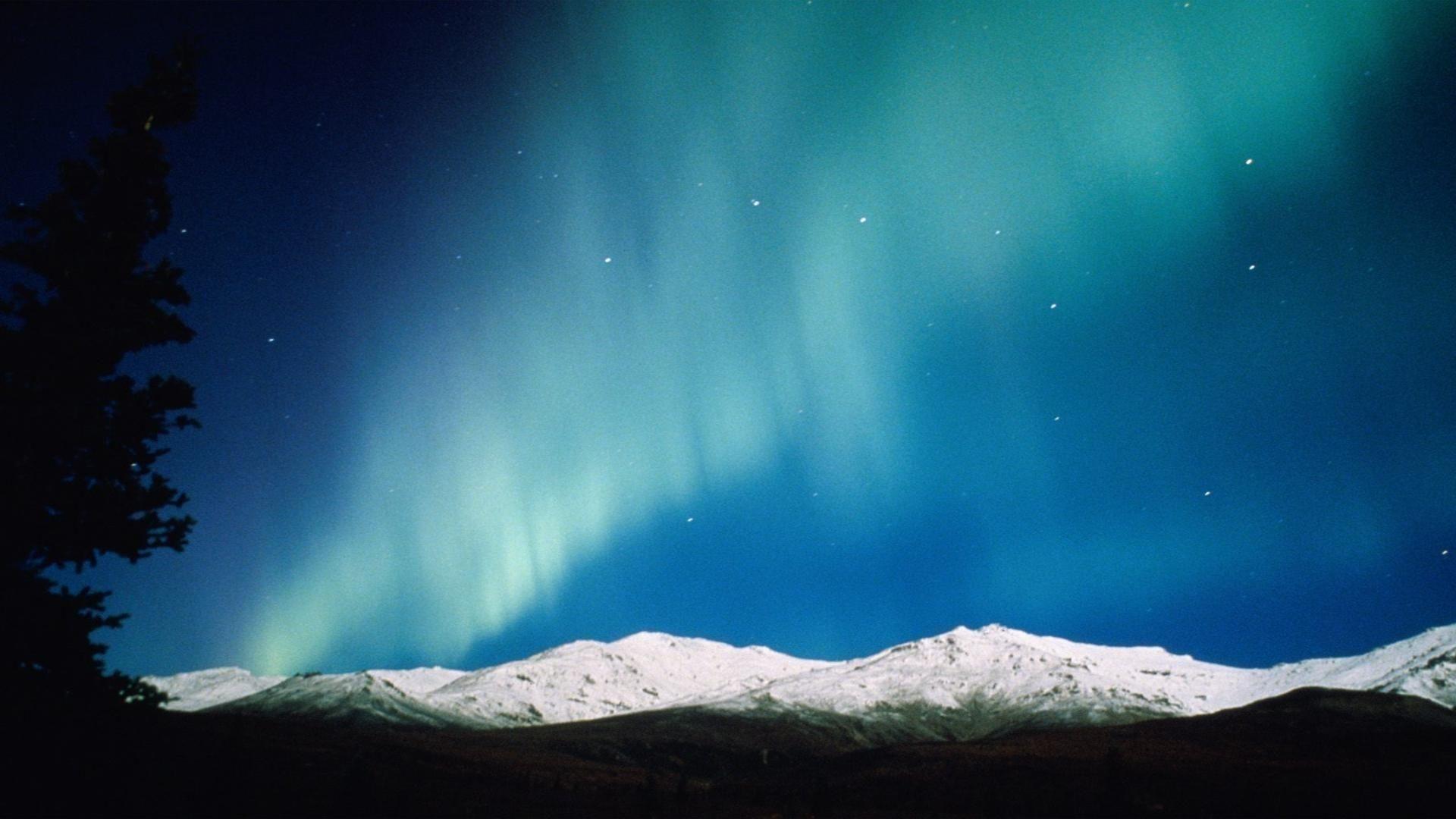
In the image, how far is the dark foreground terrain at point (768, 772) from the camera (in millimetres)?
9258

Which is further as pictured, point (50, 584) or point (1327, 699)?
point (1327, 699)

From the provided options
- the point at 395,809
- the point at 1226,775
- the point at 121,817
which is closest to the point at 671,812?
the point at 395,809

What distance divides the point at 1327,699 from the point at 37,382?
265764 mm

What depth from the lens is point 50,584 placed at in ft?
30.3

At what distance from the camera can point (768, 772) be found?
169750 millimetres

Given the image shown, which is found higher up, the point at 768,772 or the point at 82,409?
the point at 82,409

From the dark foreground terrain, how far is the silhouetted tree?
3.76ft

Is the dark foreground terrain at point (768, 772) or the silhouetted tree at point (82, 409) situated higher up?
the silhouetted tree at point (82, 409)

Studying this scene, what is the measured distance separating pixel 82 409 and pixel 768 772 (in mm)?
184050

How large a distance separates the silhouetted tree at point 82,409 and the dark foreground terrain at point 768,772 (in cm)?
115

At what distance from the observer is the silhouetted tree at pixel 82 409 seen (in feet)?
29.9

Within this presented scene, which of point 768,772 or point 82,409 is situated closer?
point 82,409

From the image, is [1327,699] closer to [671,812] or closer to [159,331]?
[671,812]

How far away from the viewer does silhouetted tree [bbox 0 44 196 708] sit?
29.9ft
